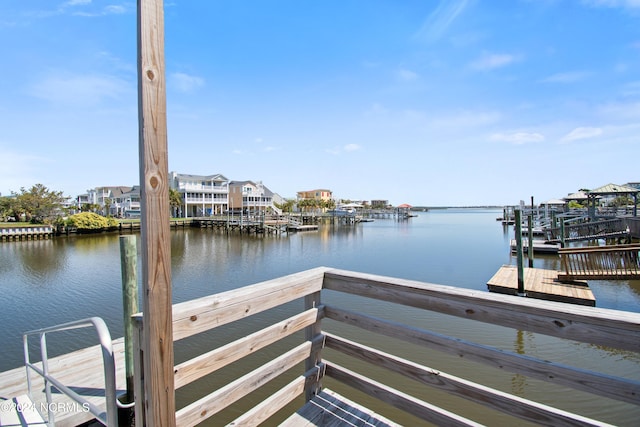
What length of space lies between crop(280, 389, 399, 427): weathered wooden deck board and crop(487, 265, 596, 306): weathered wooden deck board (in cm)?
845

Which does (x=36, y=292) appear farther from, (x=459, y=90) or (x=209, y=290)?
(x=459, y=90)

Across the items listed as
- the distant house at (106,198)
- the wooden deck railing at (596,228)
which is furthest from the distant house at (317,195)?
the wooden deck railing at (596,228)

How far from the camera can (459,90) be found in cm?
1155

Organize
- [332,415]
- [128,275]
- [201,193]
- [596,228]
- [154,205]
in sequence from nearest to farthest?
1. [154,205]
2. [332,415]
3. [128,275]
4. [596,228]
5. [201,193]

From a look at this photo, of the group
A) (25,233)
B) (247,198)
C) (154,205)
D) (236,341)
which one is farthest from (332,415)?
(247,198)

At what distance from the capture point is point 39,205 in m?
40.7

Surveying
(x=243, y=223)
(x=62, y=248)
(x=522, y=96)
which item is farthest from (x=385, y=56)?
(x=243, y=223)

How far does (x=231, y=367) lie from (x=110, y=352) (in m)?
5.54

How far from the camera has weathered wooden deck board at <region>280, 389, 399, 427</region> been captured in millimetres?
2289

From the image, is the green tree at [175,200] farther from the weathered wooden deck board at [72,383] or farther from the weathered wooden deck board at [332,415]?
the weathered wooden deck board at [332,415]

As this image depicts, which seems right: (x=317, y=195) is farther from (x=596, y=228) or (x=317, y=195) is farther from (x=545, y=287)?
(x=545, y=287)

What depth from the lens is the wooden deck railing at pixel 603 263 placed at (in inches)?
336

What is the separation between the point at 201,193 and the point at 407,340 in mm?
56627

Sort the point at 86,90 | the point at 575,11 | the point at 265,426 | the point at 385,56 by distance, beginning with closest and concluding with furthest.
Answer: the point at 86,90 < the point at 265,426 < the point at 575,11 < the point at 385,56
